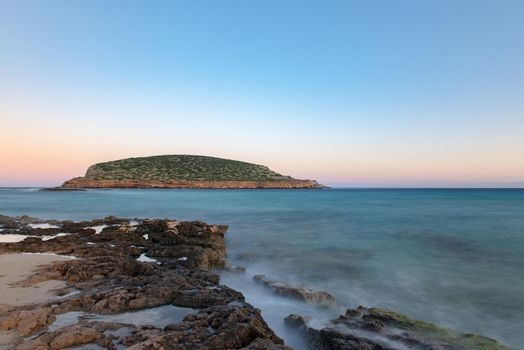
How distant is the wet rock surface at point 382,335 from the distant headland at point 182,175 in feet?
354

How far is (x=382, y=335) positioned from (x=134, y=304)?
5086 mm

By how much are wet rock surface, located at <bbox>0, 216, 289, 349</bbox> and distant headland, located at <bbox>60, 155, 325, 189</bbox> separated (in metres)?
101

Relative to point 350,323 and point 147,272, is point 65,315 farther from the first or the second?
point 350,323

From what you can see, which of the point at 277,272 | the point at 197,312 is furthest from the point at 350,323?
the point at 277,272

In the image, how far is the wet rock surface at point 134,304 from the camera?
19.1 ft

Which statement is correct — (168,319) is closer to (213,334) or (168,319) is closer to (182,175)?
(213,334)

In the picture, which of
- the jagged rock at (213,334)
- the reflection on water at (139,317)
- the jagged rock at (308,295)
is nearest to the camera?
the jagged rock at (213,334)

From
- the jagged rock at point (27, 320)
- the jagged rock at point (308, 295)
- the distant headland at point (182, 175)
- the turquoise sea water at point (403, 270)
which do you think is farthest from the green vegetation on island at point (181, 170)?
the jagged rock at point (27, 320)

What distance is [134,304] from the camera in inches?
298

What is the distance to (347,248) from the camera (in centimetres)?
1972

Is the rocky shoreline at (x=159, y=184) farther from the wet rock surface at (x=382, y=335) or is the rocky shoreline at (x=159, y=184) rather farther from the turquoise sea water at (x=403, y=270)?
the wet rock surface at (x=382, y=335)

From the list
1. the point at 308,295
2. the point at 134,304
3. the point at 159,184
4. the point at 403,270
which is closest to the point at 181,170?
the point at 159,184

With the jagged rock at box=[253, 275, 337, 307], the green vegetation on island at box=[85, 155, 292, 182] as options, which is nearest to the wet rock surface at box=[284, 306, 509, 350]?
the jagged rock at box=[253, 275, 337, 307]

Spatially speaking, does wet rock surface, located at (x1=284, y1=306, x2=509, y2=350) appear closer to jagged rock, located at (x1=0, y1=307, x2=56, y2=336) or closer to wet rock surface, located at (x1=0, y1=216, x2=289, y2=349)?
wet rock surface, located at (x1=0, y1=216, x2=289, y2=349)
